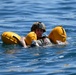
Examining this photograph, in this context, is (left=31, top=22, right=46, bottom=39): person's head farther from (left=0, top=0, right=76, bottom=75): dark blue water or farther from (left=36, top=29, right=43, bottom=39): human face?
(left=0, top=0, right=76, bottom=75): dark blue water

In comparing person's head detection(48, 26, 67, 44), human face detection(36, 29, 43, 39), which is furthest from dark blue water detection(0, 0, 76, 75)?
human face detection(36, 29, 43, 39)

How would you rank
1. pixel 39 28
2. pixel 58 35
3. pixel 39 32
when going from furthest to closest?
pixel 58 35 → pixel 39 32 → pixel 39 28

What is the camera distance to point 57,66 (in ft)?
41.5

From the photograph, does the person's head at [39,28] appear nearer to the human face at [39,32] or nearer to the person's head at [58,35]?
the human face at [39,32]

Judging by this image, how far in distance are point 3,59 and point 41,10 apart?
10.1 m

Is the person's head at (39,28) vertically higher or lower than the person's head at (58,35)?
higher

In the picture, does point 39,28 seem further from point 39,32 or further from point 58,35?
point 58,35

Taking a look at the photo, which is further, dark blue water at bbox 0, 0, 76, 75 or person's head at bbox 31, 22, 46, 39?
person's head at bbox 31, 22, 46, 39

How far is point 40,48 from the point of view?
1469 cm

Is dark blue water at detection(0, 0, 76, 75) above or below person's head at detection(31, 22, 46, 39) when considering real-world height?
below

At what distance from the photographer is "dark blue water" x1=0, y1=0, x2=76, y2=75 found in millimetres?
12492

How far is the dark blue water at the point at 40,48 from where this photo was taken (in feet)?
41.0

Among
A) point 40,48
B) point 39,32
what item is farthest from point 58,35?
point 40,48

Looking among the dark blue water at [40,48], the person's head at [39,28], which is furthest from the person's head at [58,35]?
the person's head at [39,28]
